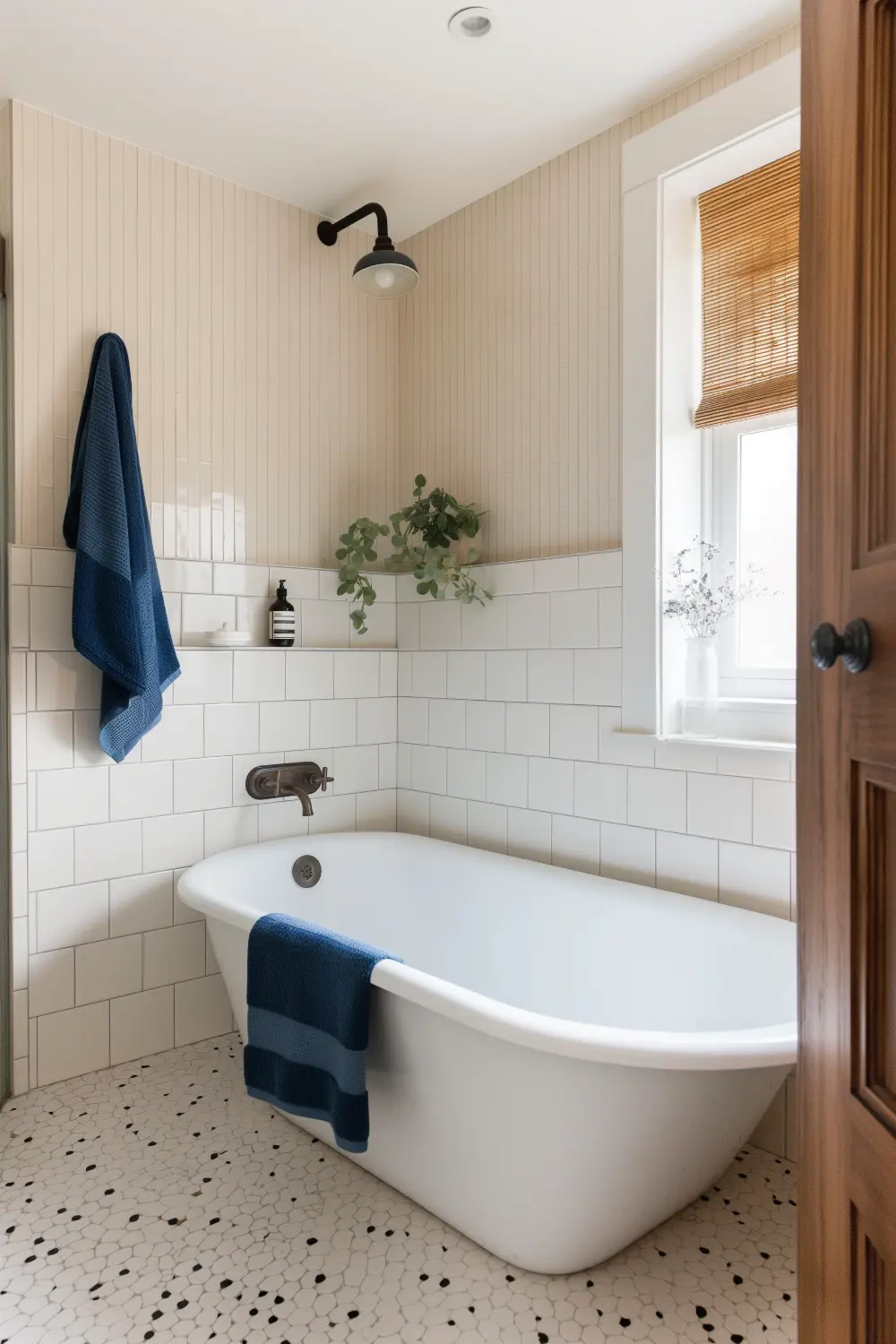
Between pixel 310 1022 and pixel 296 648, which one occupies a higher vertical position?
pixel 296 648

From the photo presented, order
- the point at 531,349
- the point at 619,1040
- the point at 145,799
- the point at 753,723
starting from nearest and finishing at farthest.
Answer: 1. the point at 619,1040
2. the point at 753,723
3. the point at 145,799
4. the point at 531,349

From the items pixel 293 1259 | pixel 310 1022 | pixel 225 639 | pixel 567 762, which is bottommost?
pixel 293 1259

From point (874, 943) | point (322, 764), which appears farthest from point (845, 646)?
point (322, 764)

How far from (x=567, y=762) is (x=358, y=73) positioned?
1923 mm

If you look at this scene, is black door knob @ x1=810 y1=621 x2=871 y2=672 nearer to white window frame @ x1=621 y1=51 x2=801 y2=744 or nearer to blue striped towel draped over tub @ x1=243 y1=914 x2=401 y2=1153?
blue striped towel draped over tub @ x1=243 y1=914 x2=401 y2=1153

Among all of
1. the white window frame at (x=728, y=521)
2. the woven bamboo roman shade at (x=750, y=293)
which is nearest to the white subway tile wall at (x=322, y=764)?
the white window frame at (x=728, y=521)

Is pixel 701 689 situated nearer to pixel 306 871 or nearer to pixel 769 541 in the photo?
pixel 769 541

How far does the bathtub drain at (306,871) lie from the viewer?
2.60 metres

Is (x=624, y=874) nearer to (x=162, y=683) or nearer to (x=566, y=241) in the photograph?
(x=162, y=683)

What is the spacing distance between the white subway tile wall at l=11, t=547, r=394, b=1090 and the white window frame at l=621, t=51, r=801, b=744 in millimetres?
1102

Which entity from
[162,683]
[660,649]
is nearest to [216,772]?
[162,683]

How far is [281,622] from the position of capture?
2.76 meters

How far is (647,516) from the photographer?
2318 mm

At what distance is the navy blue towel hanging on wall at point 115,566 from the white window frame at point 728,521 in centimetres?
153
